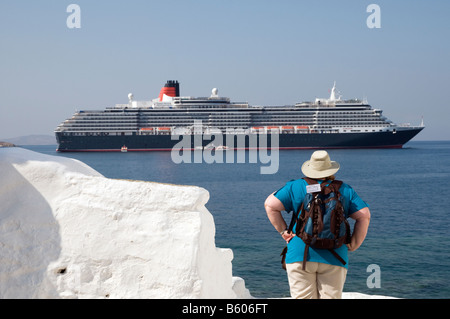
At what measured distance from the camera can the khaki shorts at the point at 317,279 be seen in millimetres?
3197

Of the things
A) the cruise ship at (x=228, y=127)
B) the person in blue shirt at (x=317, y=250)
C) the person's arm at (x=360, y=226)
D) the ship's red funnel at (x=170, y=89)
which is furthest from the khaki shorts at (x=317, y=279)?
the ship's red funnel at (x=170, y=89)

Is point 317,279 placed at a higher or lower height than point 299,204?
lower

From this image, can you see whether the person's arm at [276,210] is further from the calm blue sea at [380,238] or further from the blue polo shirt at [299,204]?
the calm blue sea at [380,238]

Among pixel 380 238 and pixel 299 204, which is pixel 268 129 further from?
pixel 299 204

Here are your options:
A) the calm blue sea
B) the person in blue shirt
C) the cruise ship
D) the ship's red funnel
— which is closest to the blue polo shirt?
the person in blue shirt

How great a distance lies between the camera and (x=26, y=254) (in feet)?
11.0

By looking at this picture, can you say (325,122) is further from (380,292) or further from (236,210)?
(380,292)

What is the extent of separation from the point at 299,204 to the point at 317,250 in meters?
0.30

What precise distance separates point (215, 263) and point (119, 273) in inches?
24.1

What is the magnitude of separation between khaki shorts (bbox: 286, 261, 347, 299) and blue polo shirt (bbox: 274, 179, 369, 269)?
43mm

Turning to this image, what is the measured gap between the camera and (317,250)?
10.4ft

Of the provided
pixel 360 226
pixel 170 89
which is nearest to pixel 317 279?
pixel 360 226

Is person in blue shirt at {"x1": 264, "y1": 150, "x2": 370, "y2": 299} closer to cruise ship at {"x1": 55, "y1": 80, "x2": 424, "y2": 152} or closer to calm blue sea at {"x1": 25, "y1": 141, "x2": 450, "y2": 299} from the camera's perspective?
calm blue sea at {"x1": 25, "y1": 141, "x2": 450, "y2": 299}
